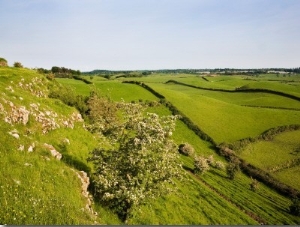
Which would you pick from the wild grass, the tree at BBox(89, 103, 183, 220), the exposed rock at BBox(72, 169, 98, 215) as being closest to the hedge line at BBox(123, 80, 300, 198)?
the wild grass

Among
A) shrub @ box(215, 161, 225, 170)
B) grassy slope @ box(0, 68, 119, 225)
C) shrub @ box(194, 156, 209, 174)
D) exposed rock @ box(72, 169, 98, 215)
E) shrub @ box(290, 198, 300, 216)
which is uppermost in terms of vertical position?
grassy slope @ box(0, 68, 119, 225)

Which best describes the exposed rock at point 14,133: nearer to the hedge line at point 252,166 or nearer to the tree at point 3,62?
the tree at point 3,62

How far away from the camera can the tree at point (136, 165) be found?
51.0 feet

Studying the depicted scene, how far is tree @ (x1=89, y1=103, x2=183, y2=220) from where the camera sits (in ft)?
51.0

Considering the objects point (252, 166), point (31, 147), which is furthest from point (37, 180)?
point (252, 166)

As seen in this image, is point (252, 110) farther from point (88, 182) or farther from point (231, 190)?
point (88, 182)

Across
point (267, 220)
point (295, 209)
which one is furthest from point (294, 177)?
point (267, 220)

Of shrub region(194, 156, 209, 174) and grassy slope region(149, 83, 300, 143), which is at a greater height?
grassy slope region(149, 83, 300, 143)

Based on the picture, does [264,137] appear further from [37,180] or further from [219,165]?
[37,180]

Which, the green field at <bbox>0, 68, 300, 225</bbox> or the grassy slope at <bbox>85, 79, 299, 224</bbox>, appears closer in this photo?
the green field at <bbox>0, 68, 300, 225</bbox>

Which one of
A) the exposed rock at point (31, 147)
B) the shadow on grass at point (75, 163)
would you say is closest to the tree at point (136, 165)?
the shadow on grass at point (75, 163)

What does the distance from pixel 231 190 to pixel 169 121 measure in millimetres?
22093

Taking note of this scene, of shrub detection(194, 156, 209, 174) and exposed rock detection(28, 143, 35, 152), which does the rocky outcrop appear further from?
shrub detection(194, 156, 209, 174)

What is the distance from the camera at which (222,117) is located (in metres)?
61.4
